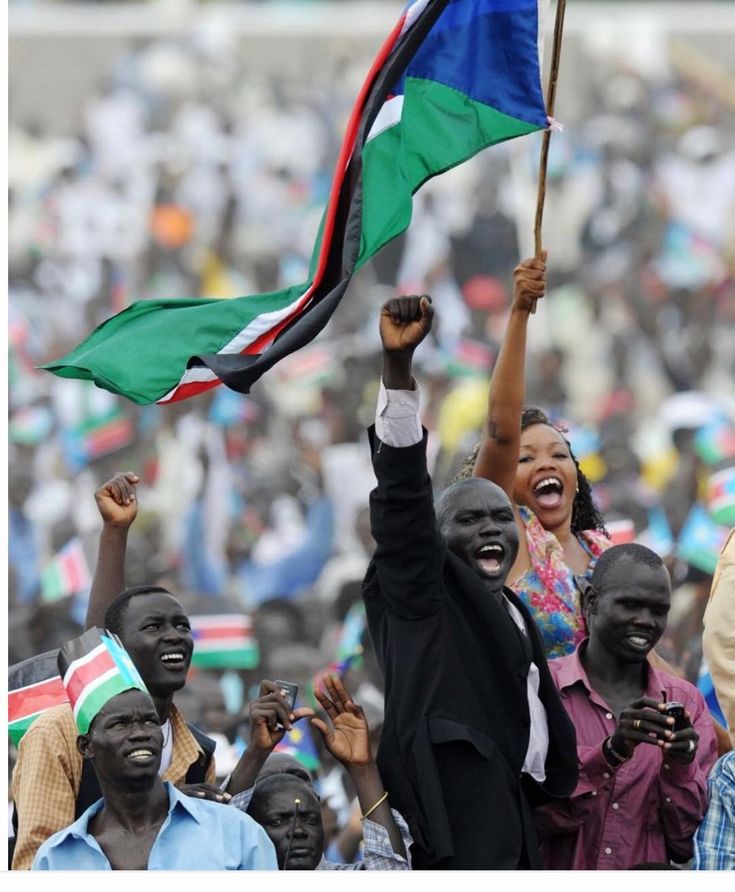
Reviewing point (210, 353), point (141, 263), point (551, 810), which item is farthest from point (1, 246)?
point (141, 263)

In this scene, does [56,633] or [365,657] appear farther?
[56,633]

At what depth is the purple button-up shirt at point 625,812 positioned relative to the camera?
5234 millimetres

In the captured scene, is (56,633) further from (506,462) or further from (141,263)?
(141,263)

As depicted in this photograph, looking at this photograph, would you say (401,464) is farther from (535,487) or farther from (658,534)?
(658,534)

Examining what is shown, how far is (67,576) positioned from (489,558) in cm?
451

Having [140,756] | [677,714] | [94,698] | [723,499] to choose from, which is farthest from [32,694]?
[723,499]

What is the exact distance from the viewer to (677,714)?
5.05m

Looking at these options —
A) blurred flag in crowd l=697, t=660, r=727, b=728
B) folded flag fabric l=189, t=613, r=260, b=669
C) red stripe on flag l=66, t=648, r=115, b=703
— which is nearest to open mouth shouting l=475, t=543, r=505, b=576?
red stripe on flag l=66, t=648, r=115, b=703

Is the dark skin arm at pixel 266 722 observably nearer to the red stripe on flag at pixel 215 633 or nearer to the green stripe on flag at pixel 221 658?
the green stripe on flag at pixel 221 658

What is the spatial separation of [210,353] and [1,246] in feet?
1.88

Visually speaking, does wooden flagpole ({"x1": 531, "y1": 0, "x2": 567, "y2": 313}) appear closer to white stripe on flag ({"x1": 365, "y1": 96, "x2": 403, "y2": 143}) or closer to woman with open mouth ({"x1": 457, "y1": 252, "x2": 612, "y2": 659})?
woman with open mouth ({"x1": 457, "y1": 252, "x2": 612, "y2": 659})

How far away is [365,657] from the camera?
27.8ft

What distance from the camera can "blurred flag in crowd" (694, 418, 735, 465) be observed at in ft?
38.0

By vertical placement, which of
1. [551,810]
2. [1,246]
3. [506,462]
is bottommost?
[551,810]
